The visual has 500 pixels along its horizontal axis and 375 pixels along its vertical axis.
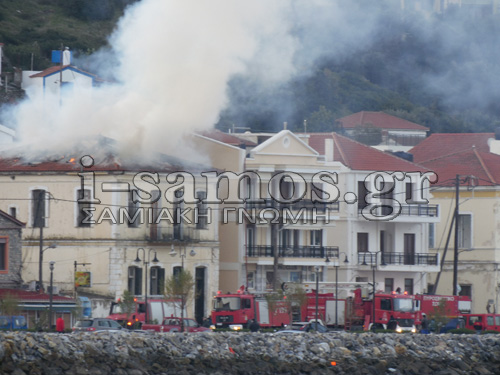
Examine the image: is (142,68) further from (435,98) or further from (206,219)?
(435,98)

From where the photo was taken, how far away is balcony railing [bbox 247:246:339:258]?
282 ft

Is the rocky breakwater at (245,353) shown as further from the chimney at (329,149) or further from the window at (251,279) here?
the chimney at (329,149)

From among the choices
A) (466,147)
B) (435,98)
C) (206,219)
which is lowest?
(206,219)

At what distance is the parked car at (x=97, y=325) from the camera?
65938 mm

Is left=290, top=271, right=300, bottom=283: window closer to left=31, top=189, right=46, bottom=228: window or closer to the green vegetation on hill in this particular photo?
left=31, top=189, right=46, bottom=228: window

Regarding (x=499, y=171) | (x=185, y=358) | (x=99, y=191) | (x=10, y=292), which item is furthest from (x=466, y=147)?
(x=185, y=358)

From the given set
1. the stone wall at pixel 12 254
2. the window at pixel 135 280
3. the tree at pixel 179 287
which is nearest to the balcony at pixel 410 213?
the window at pixel 135 280

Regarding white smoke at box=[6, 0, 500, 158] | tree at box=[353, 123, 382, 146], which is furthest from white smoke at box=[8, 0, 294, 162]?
tree at box=[353, 123, 382, 146]

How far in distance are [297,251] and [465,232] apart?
14.1m

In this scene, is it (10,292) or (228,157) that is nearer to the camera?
(10,292)

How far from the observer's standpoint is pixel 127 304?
75.1 meters

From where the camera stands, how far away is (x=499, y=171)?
96750 mm

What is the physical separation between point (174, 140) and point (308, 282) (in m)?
10.4

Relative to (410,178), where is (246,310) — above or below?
below
